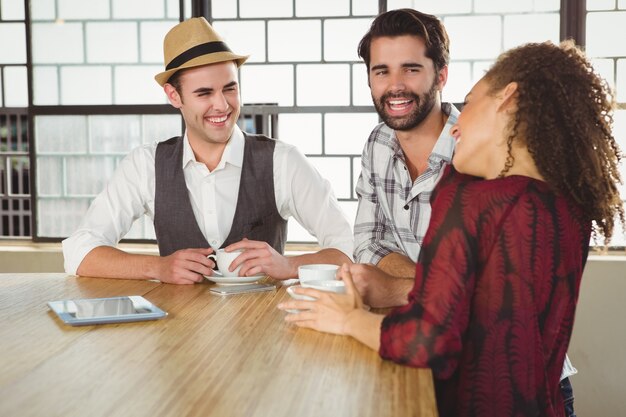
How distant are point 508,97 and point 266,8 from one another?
9.35ft

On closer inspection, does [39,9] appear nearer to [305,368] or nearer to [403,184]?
[403,184]

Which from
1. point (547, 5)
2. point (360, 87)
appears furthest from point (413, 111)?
point (547, 5)

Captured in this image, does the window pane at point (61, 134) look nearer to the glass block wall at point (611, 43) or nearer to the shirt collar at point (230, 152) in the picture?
the shirt collar at point (230, 152)

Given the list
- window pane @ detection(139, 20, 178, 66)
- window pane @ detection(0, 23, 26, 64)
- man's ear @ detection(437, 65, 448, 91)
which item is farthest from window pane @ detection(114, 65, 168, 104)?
man's ear @ detection(437, 65, 448, 91)

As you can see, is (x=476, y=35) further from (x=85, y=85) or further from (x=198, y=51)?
(x=85, y=85)

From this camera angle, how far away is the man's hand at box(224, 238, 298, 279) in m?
1.84

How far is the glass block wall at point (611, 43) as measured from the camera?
11.8 feet

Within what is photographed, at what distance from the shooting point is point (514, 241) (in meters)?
1.12

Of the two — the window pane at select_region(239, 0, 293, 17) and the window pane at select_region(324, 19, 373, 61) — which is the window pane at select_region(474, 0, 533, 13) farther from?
the window pane at select_region(239, 0, 293, 17)

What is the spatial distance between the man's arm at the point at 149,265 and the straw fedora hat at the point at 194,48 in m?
0.70

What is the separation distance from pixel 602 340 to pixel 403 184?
6.01ft

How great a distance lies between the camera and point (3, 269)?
3824 mm

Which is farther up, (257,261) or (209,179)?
(209,179)

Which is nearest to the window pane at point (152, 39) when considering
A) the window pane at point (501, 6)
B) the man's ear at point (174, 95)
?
the man's ear at point (174, 95)
